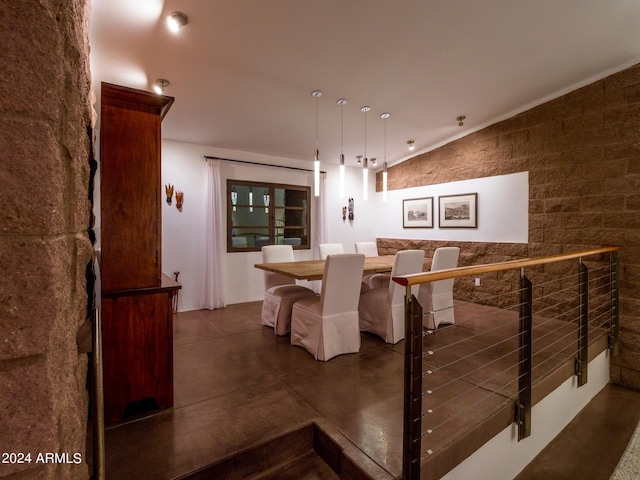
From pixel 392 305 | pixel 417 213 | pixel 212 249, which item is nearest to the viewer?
pixel 392 305

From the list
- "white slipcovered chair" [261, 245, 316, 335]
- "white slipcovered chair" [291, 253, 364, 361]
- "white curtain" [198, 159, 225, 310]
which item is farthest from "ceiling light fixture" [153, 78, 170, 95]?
"white slipcovered chair" [291, 253, 364, 361]

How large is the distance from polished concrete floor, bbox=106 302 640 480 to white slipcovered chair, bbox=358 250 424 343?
0.11m

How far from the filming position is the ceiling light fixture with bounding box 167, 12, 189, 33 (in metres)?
2.12

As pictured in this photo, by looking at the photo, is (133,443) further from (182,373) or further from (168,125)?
(168,125)

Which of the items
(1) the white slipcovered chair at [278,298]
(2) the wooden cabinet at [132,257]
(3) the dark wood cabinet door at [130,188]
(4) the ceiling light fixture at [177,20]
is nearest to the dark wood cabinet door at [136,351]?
(2) the wooden cabinet at [132,257]

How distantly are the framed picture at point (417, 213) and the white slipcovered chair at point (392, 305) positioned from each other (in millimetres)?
2097

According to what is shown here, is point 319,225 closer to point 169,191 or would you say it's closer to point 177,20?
point 169,191

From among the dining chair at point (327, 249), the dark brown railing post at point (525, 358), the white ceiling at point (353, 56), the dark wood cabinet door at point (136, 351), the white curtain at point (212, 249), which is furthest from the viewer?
the dining chair at point (327, 249)

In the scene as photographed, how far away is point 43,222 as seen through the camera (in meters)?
0.47

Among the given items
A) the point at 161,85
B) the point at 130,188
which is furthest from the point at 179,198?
the point at 130,188

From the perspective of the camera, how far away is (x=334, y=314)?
111 inches

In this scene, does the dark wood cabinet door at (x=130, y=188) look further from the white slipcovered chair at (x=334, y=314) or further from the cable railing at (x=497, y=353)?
the cable railing at (x=497, y=353)

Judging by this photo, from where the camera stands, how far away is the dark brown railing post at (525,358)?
201cm

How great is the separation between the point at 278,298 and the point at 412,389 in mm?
2178
